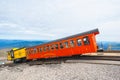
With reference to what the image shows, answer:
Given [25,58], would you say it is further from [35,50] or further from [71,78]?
[71,78]

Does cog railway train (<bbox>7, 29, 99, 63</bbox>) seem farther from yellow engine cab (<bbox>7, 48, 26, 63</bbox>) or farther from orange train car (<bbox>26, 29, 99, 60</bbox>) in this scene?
yellow engine cab (<bbox>7, 48, 26, 63</bbox>)

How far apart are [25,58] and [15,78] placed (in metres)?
11.3

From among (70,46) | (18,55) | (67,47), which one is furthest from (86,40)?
(18,55)

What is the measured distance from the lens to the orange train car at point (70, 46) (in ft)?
62.5

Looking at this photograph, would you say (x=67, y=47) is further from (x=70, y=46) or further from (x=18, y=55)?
(x=18, y=55)

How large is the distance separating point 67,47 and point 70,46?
15.3 inches

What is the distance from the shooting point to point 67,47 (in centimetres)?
2059

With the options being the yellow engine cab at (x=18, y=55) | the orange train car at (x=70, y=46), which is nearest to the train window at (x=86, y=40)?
the orange train car at (x=70, y=46)

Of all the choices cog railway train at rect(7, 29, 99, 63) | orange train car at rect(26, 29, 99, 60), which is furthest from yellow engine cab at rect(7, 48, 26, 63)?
orange train car at rect(26, 29, 99, 60)

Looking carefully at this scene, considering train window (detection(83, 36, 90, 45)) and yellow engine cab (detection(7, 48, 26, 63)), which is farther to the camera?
yellow engine cab (detection(7, 48, 26, 63))

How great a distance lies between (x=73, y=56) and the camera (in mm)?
22375

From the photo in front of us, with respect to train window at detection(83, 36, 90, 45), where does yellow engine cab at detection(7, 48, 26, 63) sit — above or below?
below

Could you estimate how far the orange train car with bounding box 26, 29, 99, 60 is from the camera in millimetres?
19047

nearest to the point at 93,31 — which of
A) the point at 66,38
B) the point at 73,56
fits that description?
the point at 66,38
